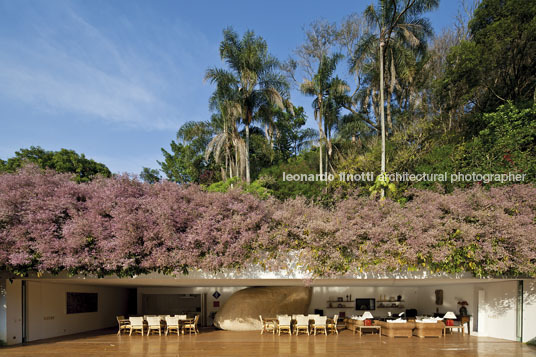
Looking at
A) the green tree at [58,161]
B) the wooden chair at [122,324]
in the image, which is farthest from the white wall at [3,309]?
the green tree at [58,161]

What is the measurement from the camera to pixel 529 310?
11.2 metres

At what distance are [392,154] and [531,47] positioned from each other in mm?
7995

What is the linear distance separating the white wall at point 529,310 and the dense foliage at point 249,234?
209cm

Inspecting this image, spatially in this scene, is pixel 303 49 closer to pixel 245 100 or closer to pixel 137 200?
pixel 245 100

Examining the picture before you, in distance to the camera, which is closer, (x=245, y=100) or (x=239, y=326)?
(x=239, y=326)

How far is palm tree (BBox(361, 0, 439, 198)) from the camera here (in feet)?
56.2

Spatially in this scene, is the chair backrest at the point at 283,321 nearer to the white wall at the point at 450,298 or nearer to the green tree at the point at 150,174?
the white wall at the point at 450,298

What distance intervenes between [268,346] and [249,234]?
381cm

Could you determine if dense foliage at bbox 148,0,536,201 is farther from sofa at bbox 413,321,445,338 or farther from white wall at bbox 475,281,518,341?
sofa at bbox 413,321,445,338

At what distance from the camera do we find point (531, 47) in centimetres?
1647

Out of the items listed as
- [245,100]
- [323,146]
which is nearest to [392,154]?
[323,146]

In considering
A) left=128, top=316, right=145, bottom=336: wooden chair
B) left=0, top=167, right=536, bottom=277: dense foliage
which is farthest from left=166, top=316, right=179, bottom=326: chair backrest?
left=0, top=167, right=536, bottom=277: dense foliage

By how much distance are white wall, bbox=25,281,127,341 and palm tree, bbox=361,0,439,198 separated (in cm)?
1562

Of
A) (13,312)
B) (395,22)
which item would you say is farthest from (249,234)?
(395,22)
